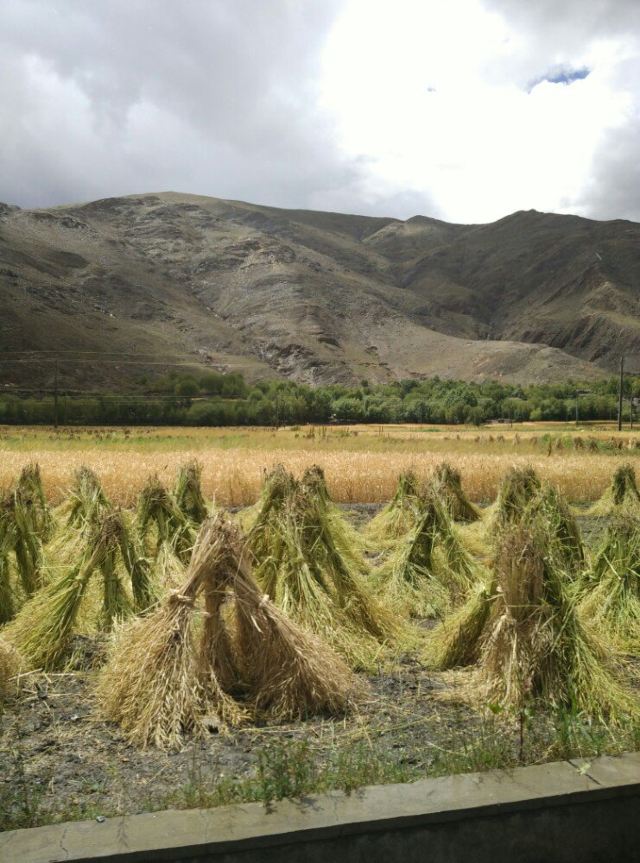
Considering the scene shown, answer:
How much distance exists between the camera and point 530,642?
18.8 ft

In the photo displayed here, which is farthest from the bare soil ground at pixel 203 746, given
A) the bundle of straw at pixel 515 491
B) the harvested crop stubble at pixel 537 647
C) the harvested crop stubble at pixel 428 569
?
the bundle of straw at pixel 515 491

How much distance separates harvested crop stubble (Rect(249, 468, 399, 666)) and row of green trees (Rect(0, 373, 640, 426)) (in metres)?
65.7

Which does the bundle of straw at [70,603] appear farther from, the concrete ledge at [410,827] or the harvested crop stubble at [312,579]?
the concrete ledge at [410,827]

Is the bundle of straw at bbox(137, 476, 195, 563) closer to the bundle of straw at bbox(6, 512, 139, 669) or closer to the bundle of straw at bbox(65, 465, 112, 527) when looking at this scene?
the bundle of straw at bbox(65, 465, 112, 527)

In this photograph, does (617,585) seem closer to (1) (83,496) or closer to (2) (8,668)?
(2) (8,668)

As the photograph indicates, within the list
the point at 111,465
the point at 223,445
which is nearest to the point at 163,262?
the point at 223,445

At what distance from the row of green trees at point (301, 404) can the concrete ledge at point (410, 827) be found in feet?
230

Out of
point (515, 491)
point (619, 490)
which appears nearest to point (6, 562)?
point (515, 491)

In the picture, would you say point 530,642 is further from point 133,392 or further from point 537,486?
point 133,392

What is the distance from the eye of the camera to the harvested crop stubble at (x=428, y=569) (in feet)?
29.9

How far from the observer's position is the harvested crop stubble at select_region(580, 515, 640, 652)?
764cm

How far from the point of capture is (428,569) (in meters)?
9.81

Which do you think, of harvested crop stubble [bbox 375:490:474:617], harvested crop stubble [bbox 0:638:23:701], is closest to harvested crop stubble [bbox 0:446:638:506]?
harvested crop stubble [bbox 375:490:474:617]

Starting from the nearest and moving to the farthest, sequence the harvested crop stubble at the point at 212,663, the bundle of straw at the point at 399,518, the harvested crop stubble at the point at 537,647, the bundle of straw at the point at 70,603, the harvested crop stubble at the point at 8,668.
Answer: the harvested crop stubble at the point at 212,663 → the harvested crop stubble at the point at 537,647 → the harvested crop stubble at the point at 8,668 → the bundle of straw at the point at 70,603 → the bundle of straw at the point at 399,518
